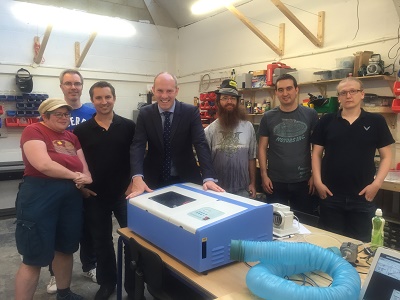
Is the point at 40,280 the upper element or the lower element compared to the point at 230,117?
lower

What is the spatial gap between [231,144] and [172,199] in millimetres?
901

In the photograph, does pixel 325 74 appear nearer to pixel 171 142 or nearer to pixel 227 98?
pixel 227 98

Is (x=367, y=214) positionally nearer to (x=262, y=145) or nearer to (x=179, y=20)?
(x=262, y=145)

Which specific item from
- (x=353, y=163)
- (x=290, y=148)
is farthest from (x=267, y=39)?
(x=353, y=163)

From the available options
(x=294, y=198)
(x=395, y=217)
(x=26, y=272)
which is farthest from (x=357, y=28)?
(x=26, y=272)

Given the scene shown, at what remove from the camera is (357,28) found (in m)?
3.80

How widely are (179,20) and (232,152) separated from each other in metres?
4.80

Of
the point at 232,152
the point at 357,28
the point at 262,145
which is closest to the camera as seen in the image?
the point at 232,152

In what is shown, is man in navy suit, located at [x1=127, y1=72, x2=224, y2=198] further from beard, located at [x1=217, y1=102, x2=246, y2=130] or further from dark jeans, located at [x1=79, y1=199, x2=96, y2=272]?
dark jeans, located at [x1=79, y1=199, x2=96, y2=272]

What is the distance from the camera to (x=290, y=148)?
2.46m

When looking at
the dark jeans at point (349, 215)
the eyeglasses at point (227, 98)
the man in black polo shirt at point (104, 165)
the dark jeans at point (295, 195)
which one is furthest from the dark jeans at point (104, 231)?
the dark jeans at point (349, 215)

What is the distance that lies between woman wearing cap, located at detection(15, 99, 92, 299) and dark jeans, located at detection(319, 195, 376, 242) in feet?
5.22

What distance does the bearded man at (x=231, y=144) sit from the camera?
2492mm

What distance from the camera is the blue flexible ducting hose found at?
1030mm
